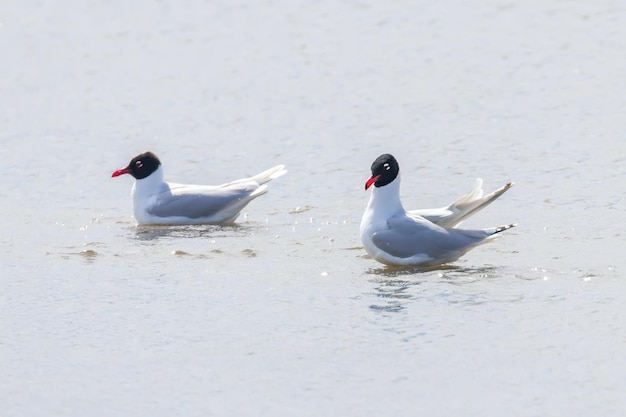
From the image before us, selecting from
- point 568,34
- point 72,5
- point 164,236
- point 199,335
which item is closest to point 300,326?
point 199,335

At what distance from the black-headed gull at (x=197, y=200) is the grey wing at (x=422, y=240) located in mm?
2584

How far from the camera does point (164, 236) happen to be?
527 inches

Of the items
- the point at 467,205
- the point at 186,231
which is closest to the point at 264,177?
the point at 186,231

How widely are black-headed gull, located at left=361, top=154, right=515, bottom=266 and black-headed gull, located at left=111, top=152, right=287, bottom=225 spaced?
2267mm

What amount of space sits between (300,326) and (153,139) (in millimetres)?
7781

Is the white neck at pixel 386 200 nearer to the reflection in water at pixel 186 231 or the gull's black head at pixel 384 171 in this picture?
the gull's black head at pixel 384 171

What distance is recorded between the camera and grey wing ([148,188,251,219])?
547 inches

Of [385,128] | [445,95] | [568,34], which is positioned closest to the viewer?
[385,128]

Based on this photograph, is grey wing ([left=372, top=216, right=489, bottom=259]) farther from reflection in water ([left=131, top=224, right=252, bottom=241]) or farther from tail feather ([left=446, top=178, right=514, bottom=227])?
reflection in water ([left=131, top=224, right=252, bottom=241])

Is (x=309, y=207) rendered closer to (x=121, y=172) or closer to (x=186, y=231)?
(x=186, y=231)

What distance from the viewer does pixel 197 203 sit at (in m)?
14.0

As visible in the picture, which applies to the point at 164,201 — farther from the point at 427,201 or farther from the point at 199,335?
the point at 199,335

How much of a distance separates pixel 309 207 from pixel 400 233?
2411 millimetres

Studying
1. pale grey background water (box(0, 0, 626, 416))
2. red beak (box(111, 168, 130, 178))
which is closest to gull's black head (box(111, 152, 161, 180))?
red beak (box(111, 168, 130, 178))
